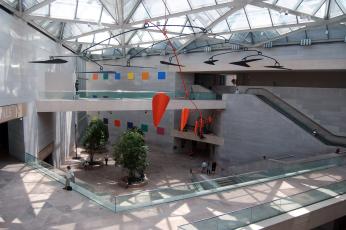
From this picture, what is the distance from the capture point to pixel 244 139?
31688 millimetres

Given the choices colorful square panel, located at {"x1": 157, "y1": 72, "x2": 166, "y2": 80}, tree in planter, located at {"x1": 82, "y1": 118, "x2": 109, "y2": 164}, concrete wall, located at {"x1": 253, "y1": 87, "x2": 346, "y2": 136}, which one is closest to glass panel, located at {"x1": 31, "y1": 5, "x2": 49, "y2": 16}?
tree in planter, located at {"x1": 82, "y1": 118, "x2": 109, "y2": 164}

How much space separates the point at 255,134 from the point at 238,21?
10.2 m

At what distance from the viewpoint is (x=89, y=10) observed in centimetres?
2548

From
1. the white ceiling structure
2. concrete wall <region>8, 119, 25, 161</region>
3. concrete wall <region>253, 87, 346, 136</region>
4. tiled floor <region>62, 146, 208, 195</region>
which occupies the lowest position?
tiled floor <region>62, 146, 208, 195</region>

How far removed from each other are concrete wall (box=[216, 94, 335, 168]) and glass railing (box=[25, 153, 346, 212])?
701 cm

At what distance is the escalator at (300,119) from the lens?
27141mm

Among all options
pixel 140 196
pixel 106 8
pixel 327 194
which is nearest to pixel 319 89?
pixel 327 194

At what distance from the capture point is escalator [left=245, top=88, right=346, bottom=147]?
27.1 metres

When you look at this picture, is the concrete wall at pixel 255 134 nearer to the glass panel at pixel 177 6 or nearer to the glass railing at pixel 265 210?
the glass panel at pixel 177 6

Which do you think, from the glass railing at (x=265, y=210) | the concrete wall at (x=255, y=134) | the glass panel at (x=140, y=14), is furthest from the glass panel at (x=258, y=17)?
the glass railing at (x=265, y=210)

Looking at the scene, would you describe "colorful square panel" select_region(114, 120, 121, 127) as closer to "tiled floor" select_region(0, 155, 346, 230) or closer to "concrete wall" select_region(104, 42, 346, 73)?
"concrete wall" select_region(104, 42, 346, 73)

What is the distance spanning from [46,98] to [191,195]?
14.5 metres

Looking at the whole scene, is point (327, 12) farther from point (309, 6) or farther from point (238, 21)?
point (238, 21)

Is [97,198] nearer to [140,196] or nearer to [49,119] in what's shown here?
[140,196]
